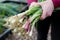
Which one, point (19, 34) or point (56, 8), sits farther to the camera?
point (19, 34)

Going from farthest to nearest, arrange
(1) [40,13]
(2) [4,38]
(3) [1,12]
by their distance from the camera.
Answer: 1. (3) [1,12]
2. (2) [4,38]
3. (1) [40,13]

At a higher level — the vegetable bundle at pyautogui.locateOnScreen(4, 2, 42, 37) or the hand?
the hand

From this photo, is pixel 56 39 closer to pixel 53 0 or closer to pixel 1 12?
pixel 53 0

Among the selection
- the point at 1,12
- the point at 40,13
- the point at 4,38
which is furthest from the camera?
the point at 1,12

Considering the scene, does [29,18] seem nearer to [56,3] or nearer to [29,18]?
[29,18]

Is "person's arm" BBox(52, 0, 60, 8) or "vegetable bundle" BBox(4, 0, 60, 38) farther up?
"person's arm" BBox(52, 0, 60, 8)

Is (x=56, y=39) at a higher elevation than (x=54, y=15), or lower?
lower

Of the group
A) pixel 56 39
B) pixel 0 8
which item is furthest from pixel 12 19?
pixel 0 8

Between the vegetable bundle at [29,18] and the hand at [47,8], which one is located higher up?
the hand at [47,8]

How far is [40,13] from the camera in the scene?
495mm

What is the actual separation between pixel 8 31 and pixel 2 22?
6 centimetres

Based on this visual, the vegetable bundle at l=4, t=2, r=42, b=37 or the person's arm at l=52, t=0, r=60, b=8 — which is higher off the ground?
the person's arm at l=52, t=0, r=60, b=8

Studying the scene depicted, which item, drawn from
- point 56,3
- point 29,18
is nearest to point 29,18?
point 29,18

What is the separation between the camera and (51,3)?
498 mm
